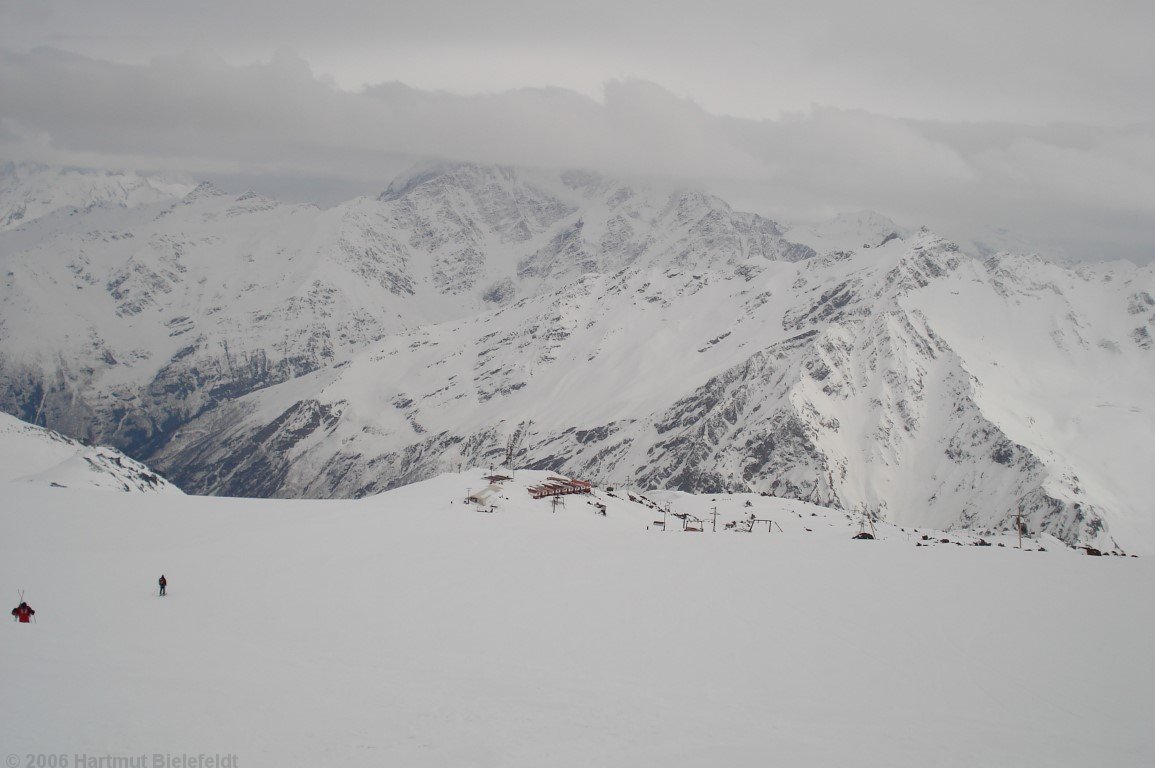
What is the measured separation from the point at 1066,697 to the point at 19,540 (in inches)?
2051

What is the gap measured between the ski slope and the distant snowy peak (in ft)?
239

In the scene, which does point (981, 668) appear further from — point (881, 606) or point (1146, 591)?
point (1146, 591)

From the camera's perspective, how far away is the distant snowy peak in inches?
4781

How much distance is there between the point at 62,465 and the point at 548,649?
4992 inches

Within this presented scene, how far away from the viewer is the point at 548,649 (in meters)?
31.7

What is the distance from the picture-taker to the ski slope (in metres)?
21.9

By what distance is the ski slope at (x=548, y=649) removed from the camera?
21.9 meters

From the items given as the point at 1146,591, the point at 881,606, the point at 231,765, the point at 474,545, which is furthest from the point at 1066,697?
the point at 474,545

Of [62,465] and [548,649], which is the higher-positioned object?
[548,649]

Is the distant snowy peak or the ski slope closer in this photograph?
the ski slope

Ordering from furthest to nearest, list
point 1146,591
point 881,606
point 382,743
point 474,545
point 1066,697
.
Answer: point 474,545 → point 1146,591 → point 881,606 → point 1066,697 → point 382,743

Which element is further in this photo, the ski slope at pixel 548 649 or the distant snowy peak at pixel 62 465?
the distant snowy peak at pixel 62 465

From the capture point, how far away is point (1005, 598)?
41250 mm

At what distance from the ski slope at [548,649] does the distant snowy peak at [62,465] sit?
7284 centimetres
